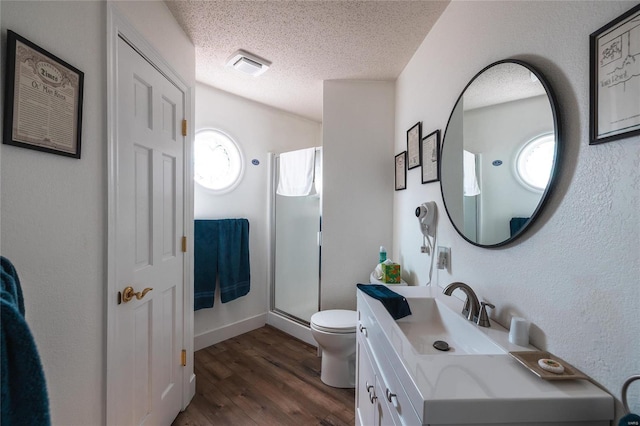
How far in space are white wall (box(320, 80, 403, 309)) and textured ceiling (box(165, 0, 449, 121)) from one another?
0.20 meters

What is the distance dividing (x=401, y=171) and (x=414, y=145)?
1.03 feet

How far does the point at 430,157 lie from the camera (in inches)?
62.4

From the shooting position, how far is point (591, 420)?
618 millimetres

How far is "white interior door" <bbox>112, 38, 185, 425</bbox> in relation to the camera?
1.17 m

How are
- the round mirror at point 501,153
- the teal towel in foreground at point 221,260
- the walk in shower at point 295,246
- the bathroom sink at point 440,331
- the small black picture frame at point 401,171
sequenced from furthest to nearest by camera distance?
the walk in shower at point 295,246, the teal towel in foreground at point 221,260, the small black picture frame at point 401,171, the bathroom sink at point 440,331, the round mirror at point 501,153

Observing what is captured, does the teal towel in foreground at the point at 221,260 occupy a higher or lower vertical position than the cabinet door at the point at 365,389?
higher

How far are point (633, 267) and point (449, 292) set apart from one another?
1.85ft

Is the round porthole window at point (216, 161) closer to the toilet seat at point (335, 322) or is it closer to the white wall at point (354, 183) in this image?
the white wall at point (354, 183)

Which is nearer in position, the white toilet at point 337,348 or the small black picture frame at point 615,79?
the small black picture frame at point 615,79

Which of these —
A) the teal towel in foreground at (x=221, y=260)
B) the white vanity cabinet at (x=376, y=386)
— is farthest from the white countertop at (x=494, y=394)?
the teal towel in foreground at (x=221, y=260)

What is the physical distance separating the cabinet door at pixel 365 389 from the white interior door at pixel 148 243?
3.46 ft

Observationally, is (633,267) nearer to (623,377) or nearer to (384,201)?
(623,377)

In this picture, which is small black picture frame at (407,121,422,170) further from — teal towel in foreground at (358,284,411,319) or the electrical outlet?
teal towel in foreground at (358,284,411,319)

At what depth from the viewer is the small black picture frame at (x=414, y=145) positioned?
1.76m
